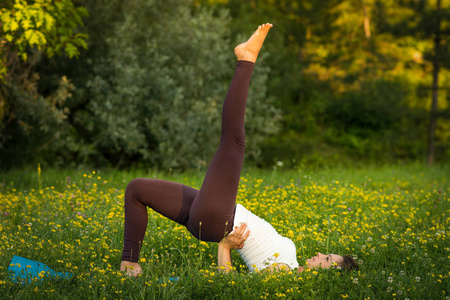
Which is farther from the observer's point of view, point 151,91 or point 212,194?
point 151,91

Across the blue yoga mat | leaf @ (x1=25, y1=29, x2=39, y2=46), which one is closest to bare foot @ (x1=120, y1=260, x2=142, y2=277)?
the blue yoga mat

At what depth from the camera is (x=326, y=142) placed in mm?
20500

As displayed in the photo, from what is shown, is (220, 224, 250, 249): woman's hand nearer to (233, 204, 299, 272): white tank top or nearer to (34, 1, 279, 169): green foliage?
(233, 204, 299, 272): white tank top

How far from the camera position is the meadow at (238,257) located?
3.59 meters

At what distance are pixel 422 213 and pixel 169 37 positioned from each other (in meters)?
7.95

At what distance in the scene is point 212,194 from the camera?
3588 millimetres

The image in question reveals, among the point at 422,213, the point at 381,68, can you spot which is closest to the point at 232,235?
the point at 422,213

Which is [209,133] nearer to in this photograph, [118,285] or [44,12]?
[44,12]

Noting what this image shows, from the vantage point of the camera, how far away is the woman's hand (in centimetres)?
375

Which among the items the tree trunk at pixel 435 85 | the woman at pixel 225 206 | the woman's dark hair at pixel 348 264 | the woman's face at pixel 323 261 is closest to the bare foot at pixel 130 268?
the woman at pixel 225 206

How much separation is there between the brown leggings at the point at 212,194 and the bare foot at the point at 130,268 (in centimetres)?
4

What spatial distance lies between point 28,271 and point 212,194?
1748 millimetres

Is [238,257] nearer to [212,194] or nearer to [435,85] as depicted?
[212,194]

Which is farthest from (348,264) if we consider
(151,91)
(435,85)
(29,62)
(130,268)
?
(435,85)
